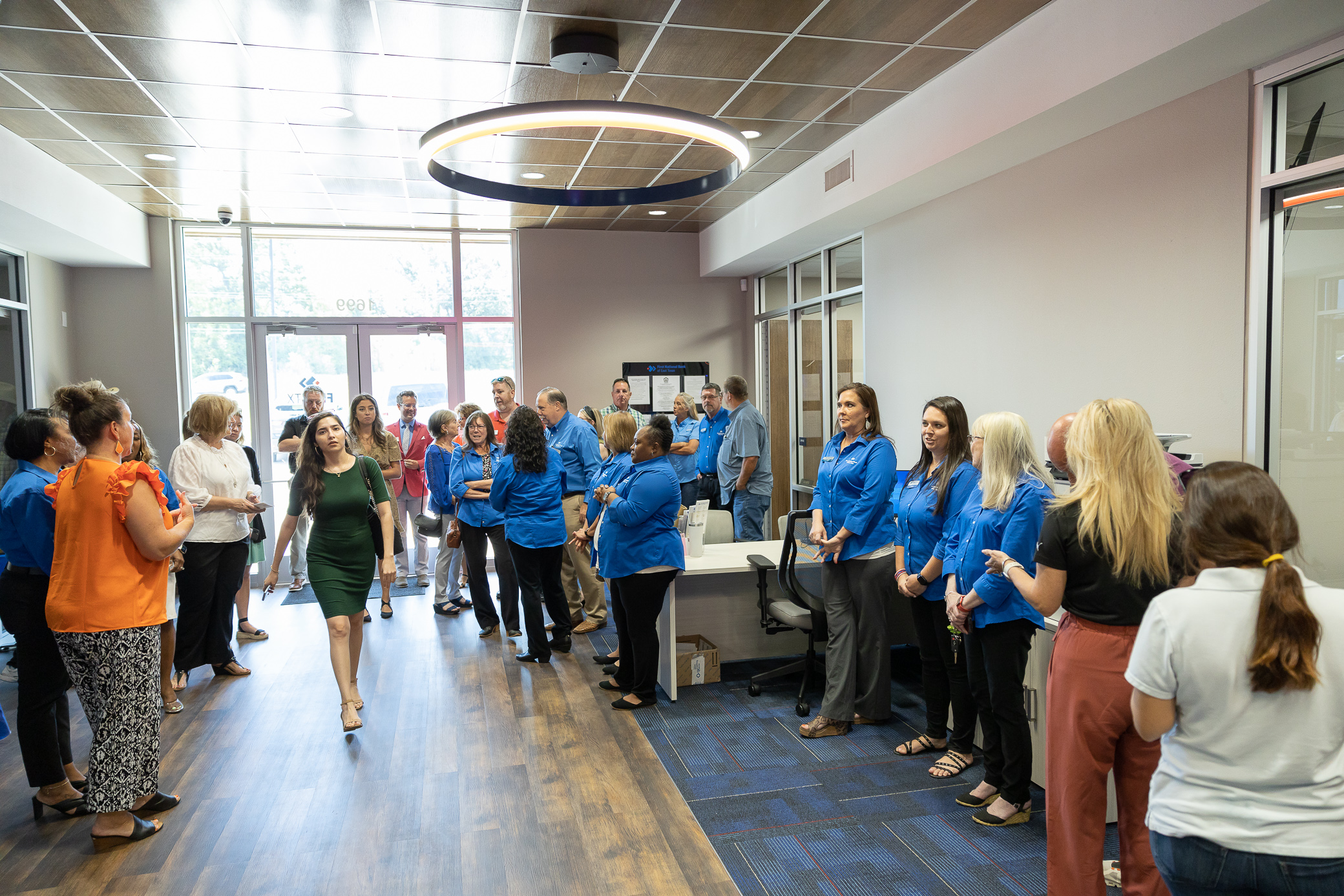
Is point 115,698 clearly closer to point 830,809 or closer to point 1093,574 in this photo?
point 830,809

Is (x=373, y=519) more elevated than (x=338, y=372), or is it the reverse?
(x=338, y=372)

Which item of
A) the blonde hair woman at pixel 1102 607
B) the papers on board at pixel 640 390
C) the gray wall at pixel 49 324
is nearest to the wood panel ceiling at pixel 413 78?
the gray wall at pixel 49 324

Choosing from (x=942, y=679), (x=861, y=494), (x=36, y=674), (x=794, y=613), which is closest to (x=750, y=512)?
(x=794, y=613)

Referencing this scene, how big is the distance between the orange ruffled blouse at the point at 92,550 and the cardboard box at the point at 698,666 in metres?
2.69

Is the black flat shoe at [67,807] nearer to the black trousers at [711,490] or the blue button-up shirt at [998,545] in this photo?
the blue button-up shirt at [998,545]

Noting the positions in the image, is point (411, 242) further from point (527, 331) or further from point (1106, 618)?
point (1106, 618)

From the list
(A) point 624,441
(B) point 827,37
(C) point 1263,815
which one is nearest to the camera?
(C) point 1263,815

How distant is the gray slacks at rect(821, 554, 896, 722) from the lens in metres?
3.90

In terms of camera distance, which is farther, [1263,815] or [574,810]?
[574,810]

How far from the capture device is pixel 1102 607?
7.11ft

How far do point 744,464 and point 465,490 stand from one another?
7.71 feet

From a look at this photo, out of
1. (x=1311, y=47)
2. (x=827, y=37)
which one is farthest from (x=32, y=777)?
(x=1311, y=47)

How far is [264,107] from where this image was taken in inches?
191

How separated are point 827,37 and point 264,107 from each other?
10.6 feet
